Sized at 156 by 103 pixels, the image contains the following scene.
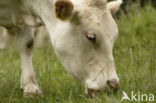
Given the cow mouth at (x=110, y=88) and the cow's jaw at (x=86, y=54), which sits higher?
the cow's jaw at (x=86, y=54)

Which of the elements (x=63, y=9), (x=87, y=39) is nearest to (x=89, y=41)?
(x=87, y=39)

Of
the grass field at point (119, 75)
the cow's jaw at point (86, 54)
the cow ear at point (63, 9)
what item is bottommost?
the grass field at point (119, 75)

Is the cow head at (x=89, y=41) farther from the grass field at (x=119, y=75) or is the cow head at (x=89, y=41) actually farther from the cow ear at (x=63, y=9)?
the grass field at (x=119, y=75)

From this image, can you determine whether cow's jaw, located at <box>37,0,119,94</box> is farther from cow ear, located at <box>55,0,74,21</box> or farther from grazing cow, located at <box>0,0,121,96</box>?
cow ear, located at <box>55,0,74,21</box>

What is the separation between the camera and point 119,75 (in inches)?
181

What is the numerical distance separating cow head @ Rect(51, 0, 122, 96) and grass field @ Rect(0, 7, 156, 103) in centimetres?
19

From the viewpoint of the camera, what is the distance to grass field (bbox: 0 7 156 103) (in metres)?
3.66

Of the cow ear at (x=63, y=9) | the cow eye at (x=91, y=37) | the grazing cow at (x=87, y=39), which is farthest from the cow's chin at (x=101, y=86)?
the cow ear at (x=63, y=9)

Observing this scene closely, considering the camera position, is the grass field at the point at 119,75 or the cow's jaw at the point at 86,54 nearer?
the cow's jaw at the point at 86,54

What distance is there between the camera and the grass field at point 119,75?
3656mm

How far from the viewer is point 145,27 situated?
713 cm

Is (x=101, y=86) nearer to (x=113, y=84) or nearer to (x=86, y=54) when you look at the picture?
(x=113, y=84)

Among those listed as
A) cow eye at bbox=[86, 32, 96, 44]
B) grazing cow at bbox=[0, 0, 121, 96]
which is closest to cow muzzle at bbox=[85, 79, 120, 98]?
grazing cow at bbox=[0, 0, 121, 96]

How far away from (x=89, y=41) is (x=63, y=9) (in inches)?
15.0
